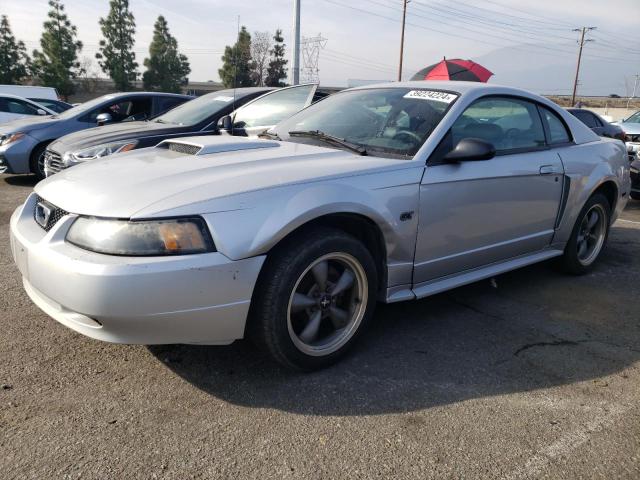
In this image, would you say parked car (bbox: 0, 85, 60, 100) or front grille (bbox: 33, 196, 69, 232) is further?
parked car (bbox: 0, 85, 60, 100)

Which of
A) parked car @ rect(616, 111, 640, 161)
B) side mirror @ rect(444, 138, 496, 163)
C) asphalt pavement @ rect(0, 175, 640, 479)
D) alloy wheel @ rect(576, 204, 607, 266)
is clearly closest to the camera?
asphalt pavement @ rect(0, 175, 640, 479)

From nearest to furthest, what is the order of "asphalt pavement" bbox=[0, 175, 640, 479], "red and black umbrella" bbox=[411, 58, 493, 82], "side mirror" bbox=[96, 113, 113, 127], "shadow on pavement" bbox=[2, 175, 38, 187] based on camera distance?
"asphalt pavement" bbox=[0, 175, 640, 479] < "side mirror" bbox=[96, 113, 113, 127] < "shadow on pavement" bbox=[2, 175, 38, 187] < "red and black umbrella" bbox=[411, 58, 493, 82]

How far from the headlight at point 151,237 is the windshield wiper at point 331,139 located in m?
1.27

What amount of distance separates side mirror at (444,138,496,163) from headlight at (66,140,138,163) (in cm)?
422

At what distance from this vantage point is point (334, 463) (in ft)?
6.70

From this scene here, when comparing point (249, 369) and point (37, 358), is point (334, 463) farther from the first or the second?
point (37, 358)

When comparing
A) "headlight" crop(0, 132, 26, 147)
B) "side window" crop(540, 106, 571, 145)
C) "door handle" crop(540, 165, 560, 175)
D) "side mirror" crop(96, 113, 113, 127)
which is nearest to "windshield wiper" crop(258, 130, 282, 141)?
"door handle" crop(540, 165, 560, 175)

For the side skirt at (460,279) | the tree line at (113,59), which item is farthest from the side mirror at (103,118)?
the tree line at (113,59)

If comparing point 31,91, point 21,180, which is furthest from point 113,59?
point 21,180

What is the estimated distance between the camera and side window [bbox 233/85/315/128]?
20.8 feet

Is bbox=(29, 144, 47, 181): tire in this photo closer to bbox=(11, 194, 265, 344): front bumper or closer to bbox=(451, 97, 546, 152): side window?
bbox=(11, 194, 265, 344): front bumper

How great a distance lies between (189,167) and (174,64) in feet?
177

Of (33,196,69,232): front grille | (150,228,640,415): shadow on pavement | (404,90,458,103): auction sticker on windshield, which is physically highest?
(404,90,458,103): auction sticker on windshield

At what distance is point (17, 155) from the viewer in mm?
7730
